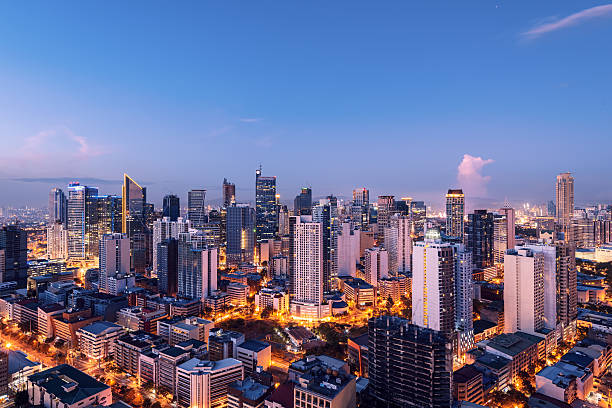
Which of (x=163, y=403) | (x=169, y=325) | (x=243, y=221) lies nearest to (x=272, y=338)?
(x=169, y=325)

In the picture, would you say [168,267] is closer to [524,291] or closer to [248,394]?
[248,394]

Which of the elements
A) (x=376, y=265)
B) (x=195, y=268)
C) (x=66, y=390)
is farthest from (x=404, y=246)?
(x=66, y=390)

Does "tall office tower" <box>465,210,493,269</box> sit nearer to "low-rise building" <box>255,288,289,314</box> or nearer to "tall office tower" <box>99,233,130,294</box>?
"low-rise building" <box>255,288,289,314</box>

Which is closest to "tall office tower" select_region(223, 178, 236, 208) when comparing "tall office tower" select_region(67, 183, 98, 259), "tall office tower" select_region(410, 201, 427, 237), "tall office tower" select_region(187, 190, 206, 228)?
"tall office tower" select_region(187, 190, 206, 228)

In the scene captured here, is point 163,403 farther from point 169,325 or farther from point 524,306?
point 524,306

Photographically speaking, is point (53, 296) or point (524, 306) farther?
point (53, 296)

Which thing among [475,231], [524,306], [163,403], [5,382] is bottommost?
[163,403]

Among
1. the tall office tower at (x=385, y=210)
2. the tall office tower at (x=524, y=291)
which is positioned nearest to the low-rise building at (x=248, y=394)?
the tall office tower at (x=524, y=291)
